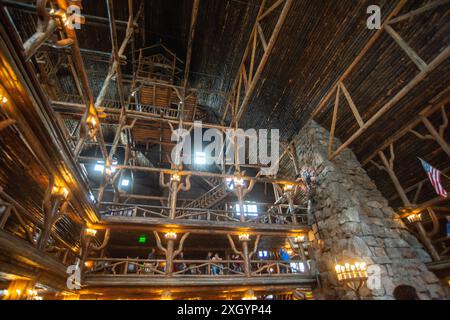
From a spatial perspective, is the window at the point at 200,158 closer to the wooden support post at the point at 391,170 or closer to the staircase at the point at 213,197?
the staircase at the point at 213,197

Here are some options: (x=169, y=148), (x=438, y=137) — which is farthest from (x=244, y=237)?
(x=169, y=148)

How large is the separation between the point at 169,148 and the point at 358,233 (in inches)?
485

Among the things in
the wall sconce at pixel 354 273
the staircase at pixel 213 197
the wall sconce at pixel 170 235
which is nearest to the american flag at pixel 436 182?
the wall sconce at pixel 354 273

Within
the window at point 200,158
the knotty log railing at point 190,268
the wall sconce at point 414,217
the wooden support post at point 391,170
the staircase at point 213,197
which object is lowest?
the knotty log railing at point 190,268

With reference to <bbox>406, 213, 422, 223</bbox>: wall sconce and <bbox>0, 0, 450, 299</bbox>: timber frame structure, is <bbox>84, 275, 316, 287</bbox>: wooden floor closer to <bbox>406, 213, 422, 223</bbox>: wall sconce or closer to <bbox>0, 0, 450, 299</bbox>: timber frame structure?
<bbox>0, 0, 450, 299</bbox>: timber frame structure

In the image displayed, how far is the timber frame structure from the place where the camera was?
456 centimetres

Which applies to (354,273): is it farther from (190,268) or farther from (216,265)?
(190,268)

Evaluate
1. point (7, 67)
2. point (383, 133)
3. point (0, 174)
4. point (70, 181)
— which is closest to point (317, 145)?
point (383, 133)

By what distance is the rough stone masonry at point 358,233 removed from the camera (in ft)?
25.0

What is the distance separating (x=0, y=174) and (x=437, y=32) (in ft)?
45.5

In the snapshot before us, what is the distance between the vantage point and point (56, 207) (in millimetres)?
5348

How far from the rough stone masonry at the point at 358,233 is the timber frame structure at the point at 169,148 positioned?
49cm

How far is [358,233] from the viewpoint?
8.17 metres

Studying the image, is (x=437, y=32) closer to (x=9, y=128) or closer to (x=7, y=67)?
(x=7, y=67)
